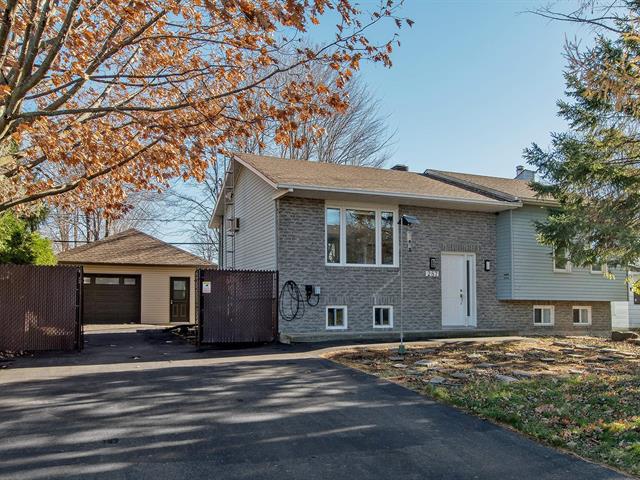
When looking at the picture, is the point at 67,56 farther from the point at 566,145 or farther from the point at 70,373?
the point at 566,145

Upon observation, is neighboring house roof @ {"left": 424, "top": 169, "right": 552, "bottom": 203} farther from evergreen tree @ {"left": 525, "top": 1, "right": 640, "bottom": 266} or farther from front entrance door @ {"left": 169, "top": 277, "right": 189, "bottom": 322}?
front entrance door @ {"left": 169, "top": 277, "right": 189, "bottom": 322}

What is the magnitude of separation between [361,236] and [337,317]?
7.37 ft

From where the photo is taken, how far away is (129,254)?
77.4 feet

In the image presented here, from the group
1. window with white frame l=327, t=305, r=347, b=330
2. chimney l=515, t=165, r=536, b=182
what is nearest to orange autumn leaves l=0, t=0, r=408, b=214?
window with white frame l=327, t=305, r=347, b=330

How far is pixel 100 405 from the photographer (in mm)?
6539

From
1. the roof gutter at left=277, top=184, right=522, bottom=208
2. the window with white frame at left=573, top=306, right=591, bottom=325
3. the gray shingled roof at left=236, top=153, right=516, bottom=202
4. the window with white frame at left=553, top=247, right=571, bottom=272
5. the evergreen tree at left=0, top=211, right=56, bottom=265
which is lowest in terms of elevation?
the window with white frame at left=573, top=306, right=591, bottom=325

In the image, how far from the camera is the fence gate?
12.2m

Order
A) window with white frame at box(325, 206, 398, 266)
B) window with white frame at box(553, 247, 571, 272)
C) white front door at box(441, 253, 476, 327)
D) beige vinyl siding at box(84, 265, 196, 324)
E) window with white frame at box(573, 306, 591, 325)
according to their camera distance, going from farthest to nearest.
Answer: beige vinyl siding at box(84, 265, 196, 324), window with white frame at box(573, 306, 591, 325), white front door at box(441, 253, 476, 327), window with white frame at box(553, 247, 571, 272), window with white frame at box(325, 206, 398, 266)

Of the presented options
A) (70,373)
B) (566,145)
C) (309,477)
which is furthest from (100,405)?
(566,145)

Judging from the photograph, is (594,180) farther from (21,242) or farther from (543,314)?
(21,242)

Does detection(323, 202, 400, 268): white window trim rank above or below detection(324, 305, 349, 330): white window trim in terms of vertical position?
above

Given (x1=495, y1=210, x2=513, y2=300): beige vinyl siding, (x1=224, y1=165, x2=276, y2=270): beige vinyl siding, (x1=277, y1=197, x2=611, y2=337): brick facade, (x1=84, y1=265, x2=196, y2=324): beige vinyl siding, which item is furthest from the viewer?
(x1=84, y1=265, x2=196, y2=324): beige vinyl siding

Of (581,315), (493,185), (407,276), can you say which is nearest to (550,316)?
(581,315)

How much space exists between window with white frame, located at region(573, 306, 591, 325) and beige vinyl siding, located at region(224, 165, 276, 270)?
34.0ft
